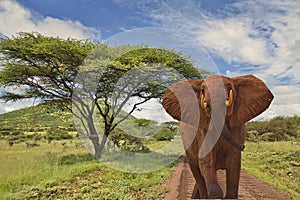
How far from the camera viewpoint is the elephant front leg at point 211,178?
360cm

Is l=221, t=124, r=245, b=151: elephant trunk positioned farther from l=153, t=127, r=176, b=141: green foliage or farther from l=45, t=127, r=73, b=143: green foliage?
l=45, t=127, r=73, b=143: green foliage

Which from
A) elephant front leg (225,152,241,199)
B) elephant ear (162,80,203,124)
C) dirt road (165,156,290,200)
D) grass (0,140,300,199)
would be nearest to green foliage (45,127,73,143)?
grass (0,140,300,199)

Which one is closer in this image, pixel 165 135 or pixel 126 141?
pixel 126 141

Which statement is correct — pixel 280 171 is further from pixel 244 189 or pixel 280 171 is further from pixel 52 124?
pixel 52 124

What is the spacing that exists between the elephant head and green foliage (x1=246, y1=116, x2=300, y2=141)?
82.7 ft

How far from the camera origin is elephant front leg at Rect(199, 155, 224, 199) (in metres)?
3.60

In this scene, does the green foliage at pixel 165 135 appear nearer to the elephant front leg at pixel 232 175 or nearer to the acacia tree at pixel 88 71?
the acacia tree at pixel 88 71

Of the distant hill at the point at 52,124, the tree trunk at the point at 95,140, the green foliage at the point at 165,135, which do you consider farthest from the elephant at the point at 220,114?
the green foliage at the point at 165,135

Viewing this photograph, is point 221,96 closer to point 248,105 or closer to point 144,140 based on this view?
point 248,105

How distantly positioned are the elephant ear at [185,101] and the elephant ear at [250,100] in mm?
527

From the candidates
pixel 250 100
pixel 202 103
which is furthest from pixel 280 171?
pixel 202 103

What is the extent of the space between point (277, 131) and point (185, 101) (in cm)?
2947

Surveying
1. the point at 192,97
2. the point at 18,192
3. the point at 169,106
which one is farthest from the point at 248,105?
the point at 18,192

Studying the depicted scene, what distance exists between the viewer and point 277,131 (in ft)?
98.3
